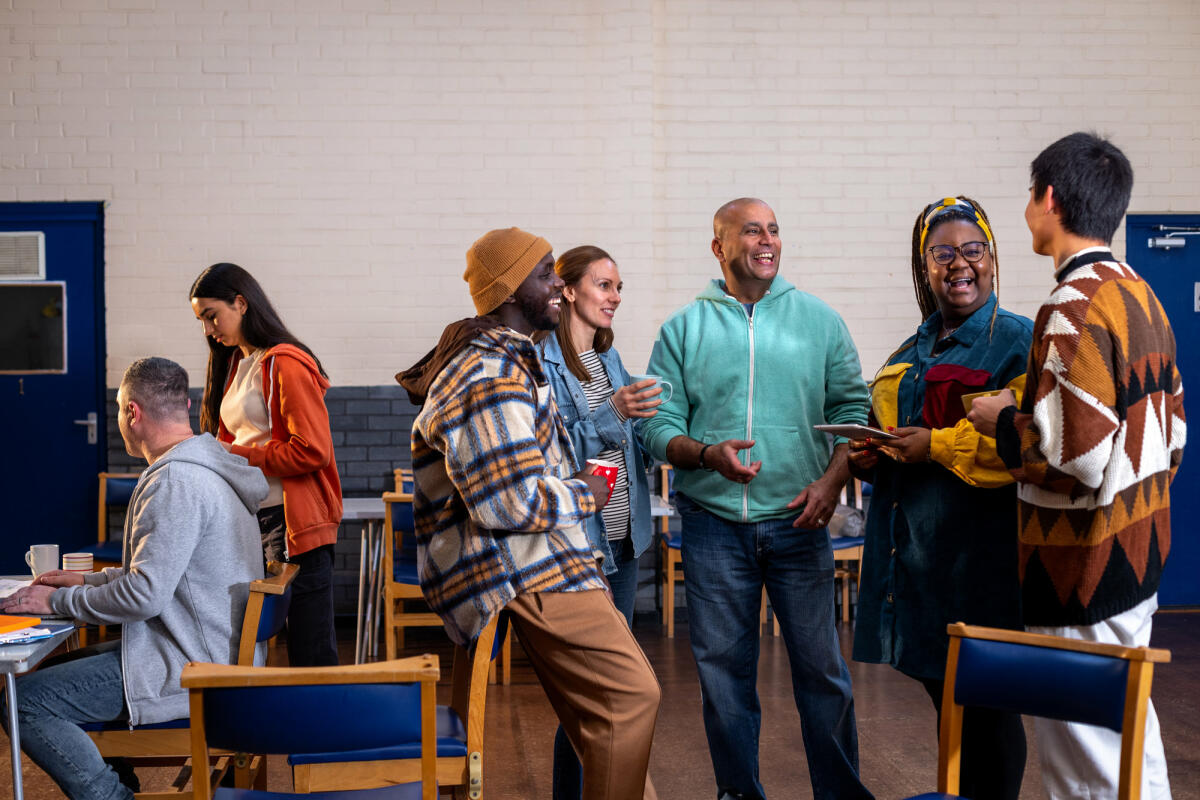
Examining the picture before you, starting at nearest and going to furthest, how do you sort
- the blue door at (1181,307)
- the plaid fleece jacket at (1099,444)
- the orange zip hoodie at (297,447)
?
the plaid fleece jacket at (1099,444), the orange zip hoodie at (297,447), the blue door at (1181,307)

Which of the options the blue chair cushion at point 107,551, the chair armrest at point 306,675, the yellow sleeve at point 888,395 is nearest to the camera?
the chair armrest at point 306,675

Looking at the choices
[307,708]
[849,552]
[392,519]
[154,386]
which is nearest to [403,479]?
[392,519]

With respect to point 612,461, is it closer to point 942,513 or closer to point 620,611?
point 620,611

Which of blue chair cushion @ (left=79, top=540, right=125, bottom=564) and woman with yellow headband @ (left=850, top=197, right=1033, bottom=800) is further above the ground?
woman with yellow headband @ (left=850, top=197, right=1033, bottom=800)

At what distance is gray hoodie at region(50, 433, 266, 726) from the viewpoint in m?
2.36

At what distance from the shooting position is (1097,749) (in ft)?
6.26

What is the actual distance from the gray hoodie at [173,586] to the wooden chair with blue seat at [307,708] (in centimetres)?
77

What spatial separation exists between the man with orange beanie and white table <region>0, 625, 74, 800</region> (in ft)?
2.67

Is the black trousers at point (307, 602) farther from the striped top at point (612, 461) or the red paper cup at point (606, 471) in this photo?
the red paper cup at point (606, 471)

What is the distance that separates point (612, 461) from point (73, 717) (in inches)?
55.6

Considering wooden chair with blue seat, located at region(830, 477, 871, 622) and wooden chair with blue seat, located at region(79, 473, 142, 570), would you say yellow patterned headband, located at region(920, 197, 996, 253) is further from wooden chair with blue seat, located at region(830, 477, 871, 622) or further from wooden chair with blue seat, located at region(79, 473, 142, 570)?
wooden chair with blue seat, located at region(79, 473, 142, 570)

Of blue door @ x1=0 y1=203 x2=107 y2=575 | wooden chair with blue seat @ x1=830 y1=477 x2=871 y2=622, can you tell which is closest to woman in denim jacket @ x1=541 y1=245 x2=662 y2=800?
wooden chair with blue seat @ x1=830 y1=477 x2=871 y2=622

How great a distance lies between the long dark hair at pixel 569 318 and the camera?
2.96 metres

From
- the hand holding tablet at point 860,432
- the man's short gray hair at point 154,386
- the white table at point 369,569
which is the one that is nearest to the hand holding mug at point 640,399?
the hand holding tablet at point 860,432
